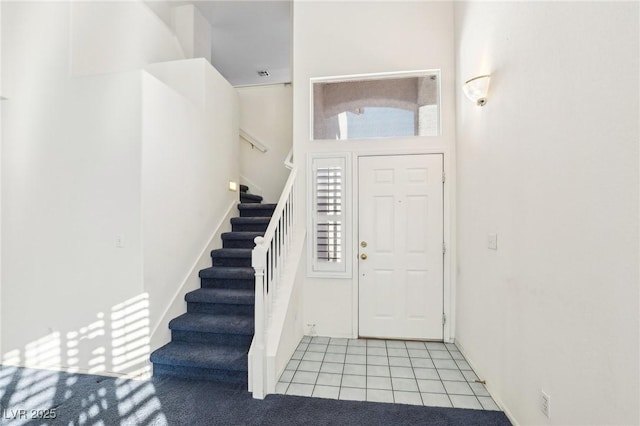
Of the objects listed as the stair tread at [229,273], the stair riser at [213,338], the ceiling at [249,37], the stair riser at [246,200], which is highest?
the ceiling at [249,37]

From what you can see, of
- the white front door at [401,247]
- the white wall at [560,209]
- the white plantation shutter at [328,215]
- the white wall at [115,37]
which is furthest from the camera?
the white plantation shutter at [328,215]

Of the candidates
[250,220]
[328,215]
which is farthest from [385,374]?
[250,220]

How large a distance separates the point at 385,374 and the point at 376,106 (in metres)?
2.67

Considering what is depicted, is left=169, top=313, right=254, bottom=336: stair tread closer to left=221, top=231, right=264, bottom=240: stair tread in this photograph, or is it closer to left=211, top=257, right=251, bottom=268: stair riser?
left=211, top=257, right=251, bottom=268: stair riser

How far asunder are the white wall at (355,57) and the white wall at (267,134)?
4.01ft

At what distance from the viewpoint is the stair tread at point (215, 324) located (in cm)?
262

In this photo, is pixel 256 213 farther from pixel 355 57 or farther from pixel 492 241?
pixel 492 241

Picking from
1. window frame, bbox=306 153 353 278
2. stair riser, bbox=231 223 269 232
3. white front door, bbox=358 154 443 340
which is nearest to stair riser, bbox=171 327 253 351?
window frame, bbox=306 153 353 278

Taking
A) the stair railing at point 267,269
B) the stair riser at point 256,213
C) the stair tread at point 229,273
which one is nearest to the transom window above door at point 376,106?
the stair railing at point 267,269

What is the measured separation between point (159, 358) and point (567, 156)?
3.06m

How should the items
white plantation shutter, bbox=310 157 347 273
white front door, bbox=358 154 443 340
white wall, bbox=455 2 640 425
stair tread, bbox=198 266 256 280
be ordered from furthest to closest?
1. white plantation shutter, bbox=310 157 347 273
2. white front door, bbox=358 154 443 340
3. stair tread, bbox=198 266 256 280
4. white wall, bbox=455 2 640 425

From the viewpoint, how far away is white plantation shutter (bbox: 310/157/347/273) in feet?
10.9

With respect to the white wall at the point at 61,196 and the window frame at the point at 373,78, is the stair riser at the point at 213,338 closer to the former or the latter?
the white wall at the point at 61,196

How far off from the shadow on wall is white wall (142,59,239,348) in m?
0.19
